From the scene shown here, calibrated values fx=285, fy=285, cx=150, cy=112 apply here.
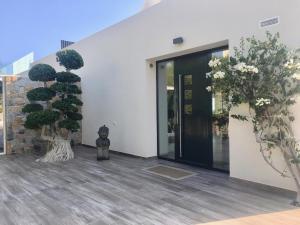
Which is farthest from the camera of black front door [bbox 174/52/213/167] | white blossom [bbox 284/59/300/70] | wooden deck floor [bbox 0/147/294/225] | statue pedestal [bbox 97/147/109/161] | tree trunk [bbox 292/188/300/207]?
statue pedestal [bbox 97/147/109/161]

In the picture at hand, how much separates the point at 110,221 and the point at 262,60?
2.96 meters

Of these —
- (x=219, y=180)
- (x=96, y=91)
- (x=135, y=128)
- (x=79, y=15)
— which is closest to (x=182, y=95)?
(x=135, y=128)

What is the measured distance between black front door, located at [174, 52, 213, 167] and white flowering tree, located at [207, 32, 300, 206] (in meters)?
1.40

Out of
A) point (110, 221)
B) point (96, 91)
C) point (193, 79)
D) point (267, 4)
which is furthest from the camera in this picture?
point (96, 91)

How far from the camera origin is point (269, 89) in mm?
3928

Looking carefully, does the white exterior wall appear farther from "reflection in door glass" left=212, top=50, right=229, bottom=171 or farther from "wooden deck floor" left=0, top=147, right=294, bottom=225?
"wooden deck floor" left=0, top=147, right=294, bottom=225

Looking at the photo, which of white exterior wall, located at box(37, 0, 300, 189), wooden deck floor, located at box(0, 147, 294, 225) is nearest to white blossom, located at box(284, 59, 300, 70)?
white exterior wall, located at box(37, 0, 300, 189)

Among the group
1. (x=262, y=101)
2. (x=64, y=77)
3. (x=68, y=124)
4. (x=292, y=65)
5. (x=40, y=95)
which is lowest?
(x=68, y=124)

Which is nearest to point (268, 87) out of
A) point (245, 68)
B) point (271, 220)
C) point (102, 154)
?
point (245, 68)

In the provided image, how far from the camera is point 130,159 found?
7.05 meters

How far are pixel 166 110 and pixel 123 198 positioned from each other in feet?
10.4

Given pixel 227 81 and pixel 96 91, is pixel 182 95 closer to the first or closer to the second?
pixel 227 81

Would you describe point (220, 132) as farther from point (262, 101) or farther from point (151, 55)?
point (151, 55)

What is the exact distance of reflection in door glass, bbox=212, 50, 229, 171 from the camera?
5.38m
